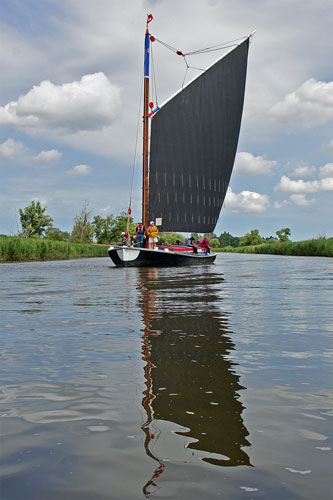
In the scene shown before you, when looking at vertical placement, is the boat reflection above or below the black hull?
below

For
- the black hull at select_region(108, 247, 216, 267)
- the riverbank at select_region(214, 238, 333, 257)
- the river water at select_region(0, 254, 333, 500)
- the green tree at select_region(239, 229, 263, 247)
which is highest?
the green tree at select_region(239, 229, 263, 247)

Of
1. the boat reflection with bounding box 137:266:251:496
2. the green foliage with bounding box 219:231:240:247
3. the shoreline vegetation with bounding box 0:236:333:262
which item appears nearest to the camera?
the boat reflection with bounding box 137:266:251:496

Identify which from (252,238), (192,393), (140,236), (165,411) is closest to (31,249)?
(140,236)

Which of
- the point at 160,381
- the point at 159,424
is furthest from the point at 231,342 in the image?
the point at 159,424

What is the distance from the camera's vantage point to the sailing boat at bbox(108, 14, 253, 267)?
2369cm

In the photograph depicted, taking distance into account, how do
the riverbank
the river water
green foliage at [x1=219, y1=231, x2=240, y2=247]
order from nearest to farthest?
the river water
the riverbank
green foliage at [x1=219, y1=231, x2=240, y2=247]

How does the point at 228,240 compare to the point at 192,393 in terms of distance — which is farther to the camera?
the point at 228,240

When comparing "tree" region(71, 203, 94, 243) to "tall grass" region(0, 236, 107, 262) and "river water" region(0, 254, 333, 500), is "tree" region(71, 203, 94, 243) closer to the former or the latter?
"tall grass" region(0, 236, 107, 262)

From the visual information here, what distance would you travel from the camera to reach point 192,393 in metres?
2.56

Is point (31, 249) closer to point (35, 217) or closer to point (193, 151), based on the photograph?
point (193, 151)

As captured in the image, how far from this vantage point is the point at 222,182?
26.8m

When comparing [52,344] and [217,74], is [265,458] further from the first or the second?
[217,74]

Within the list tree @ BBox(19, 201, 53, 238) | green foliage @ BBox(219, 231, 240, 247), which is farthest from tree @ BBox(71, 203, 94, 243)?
green foliage @ BBox(219, 231, 240, 247)

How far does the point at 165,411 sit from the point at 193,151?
23423 millimetres
